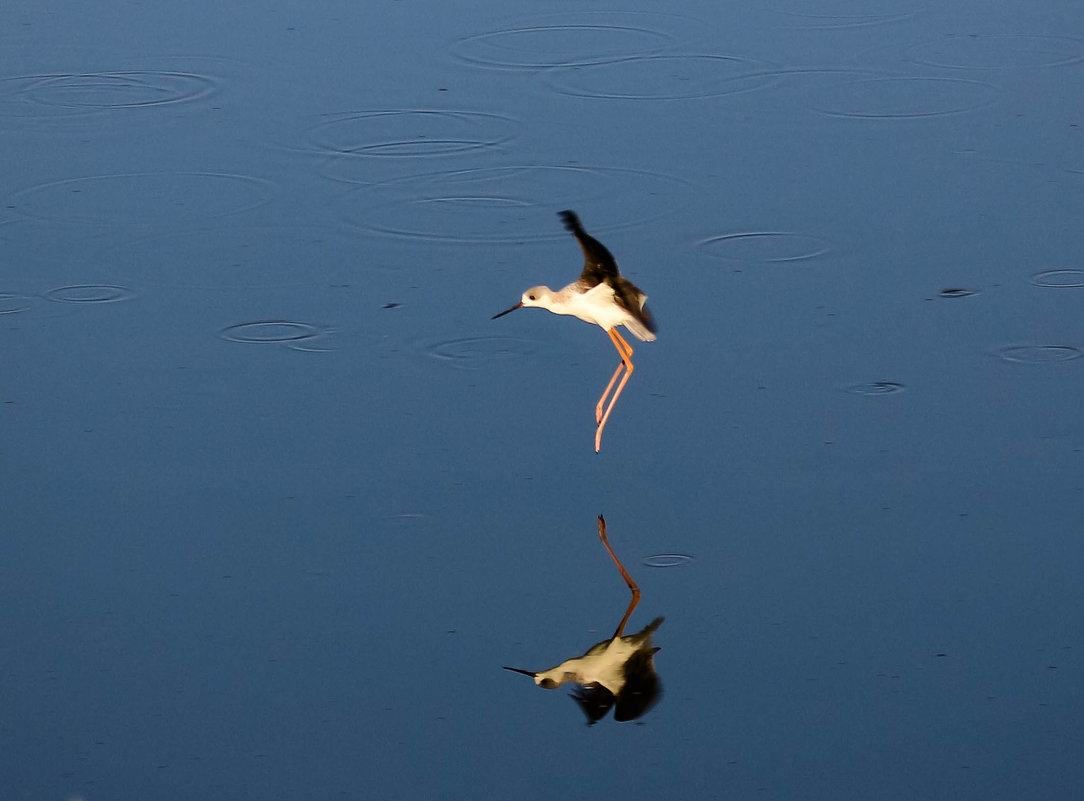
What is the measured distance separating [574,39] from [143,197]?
12.1ft

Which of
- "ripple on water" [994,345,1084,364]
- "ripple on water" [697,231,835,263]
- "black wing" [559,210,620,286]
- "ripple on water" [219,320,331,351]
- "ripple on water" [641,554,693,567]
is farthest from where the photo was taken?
"ripple on water" [697,231,835,263]

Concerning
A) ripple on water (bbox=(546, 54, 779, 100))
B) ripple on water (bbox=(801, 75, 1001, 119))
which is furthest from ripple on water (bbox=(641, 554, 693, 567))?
ripple on water (bbox=(546, 54, 779, 100))

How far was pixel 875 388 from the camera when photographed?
7375mm

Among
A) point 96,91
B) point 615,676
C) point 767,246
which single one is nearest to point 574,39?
point 96,91

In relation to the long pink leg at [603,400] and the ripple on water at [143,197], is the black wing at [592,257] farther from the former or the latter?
the ripple on water at [143,197]

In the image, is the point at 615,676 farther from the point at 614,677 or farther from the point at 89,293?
the point at 89,293

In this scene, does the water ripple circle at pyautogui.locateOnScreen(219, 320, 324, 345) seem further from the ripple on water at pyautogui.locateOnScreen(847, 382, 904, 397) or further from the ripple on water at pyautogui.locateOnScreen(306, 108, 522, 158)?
the ripple on water at pyautogui.locateOnScreen(847, 382, 904, 397)

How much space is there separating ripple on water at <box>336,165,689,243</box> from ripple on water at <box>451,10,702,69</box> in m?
2.00

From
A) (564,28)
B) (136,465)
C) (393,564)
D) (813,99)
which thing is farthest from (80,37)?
(393,564)

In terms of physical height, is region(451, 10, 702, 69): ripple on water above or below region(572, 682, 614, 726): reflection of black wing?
above

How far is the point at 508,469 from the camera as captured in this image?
22.3ft

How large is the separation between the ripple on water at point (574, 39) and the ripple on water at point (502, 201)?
200 centimetres

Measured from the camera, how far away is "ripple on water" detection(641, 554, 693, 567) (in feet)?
20.3

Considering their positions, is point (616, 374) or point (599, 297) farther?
point (616, 374)
